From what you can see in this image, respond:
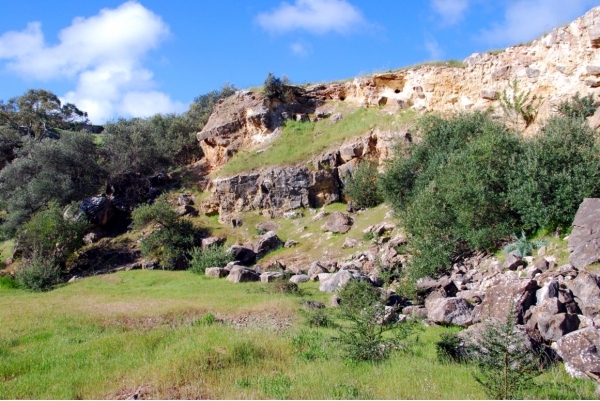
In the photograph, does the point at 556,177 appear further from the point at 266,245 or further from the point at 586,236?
the point at 266,245

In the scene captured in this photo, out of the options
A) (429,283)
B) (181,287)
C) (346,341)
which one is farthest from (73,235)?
(346,341)

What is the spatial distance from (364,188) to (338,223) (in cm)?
368

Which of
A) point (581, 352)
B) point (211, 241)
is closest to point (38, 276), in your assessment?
point (211, 241)

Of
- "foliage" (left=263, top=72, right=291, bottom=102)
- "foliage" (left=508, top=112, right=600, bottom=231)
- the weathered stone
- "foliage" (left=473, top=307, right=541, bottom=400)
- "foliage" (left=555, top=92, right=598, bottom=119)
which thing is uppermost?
"foliage" (left=263, top=72, right=291, bottom=102)

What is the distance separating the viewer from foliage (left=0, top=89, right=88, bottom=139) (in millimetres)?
52250

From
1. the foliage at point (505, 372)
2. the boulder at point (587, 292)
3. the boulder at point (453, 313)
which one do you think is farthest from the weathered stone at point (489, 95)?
the foliage at point (505, 372)

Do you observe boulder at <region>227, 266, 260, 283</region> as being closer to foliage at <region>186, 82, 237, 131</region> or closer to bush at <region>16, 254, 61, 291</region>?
bush at <region>16, 254, 61, 291</region>

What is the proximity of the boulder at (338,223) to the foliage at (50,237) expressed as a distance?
55.7 ft

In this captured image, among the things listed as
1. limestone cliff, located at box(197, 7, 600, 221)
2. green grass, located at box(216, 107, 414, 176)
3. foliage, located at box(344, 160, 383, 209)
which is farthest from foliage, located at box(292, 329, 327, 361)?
green grass, located at box(216, 107, 414, 176)

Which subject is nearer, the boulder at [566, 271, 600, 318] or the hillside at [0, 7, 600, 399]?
the hillside at [0, 7, 600, 399]

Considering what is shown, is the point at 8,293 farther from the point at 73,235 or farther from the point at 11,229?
the point at 11,229

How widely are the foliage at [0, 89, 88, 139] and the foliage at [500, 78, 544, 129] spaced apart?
48.8 m

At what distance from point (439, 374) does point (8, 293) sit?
23722mm

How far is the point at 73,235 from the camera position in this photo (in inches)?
1148
